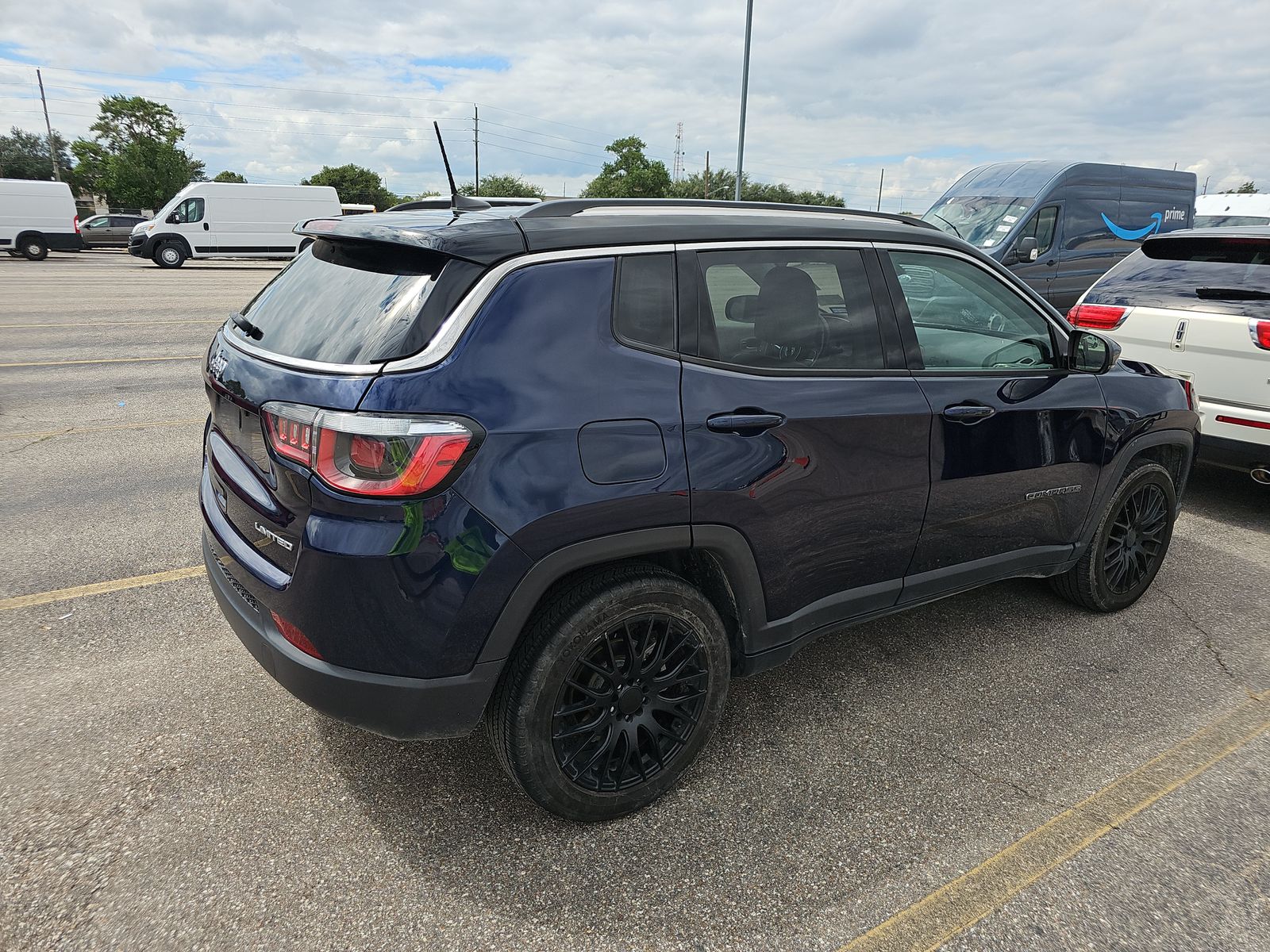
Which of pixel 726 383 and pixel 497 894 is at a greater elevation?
pixel 726 383

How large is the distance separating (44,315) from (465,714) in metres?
14.1

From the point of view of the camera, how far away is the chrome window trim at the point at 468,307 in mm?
2162

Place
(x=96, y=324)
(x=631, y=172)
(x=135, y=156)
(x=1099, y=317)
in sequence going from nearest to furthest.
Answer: (x=1099, y=317) → (x=96, y=324) → (x=135, y=156) → (x=631, y=172)

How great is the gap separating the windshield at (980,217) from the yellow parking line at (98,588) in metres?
9.67

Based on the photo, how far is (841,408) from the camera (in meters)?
2.77

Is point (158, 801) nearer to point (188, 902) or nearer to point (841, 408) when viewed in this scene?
point (188, 902)

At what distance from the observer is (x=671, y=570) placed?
2.66 m

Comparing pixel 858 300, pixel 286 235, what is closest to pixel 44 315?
pixel 858 300

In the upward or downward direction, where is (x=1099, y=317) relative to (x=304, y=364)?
downward

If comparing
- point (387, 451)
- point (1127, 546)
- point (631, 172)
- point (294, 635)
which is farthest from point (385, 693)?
point (631, 172)

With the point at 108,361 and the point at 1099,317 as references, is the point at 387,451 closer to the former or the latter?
the point at 1099,317

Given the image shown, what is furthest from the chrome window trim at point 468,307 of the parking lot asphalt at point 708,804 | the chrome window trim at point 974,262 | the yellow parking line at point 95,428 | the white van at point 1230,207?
the white van at point 1230,207

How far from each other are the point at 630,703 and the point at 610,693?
8 cm

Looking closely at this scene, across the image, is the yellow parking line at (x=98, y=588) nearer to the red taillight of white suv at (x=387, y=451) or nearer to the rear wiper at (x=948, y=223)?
the red taillight of white suv at (x=387, y=451)
